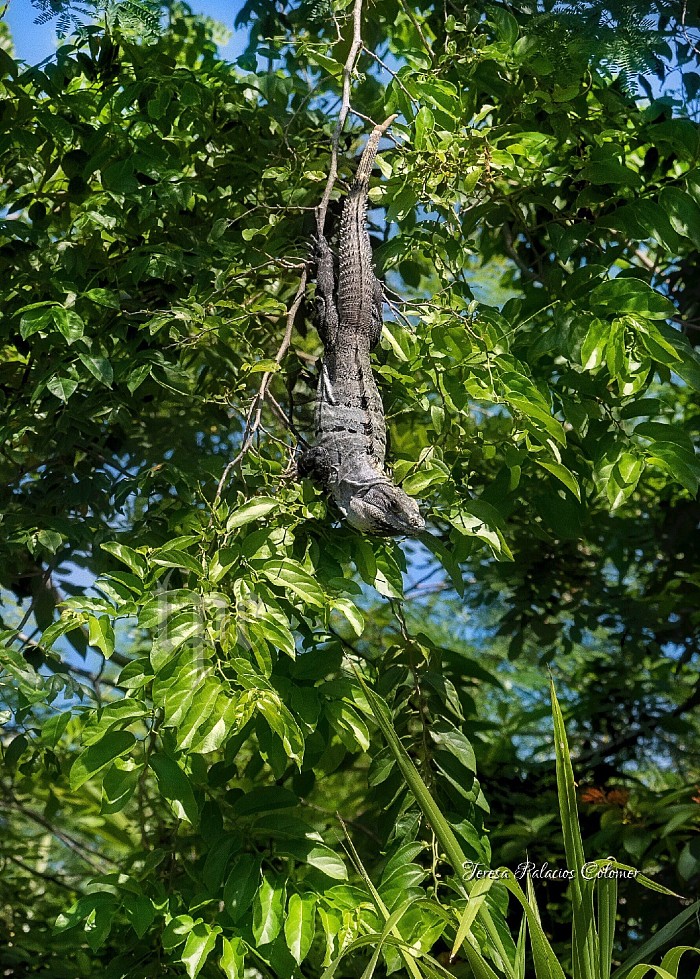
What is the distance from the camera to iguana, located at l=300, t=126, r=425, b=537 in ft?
4.26

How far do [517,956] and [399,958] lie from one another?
201mm

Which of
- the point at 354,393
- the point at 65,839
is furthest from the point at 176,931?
the point at 65,839

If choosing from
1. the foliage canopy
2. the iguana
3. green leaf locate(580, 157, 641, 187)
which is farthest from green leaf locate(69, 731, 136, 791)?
green leaf locate(580, 157, 641, 187)

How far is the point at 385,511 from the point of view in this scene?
128cm

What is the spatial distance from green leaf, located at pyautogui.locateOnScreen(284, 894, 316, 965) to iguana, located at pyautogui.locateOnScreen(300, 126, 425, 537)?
1.96 feet

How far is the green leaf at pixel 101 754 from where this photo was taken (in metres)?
1.40

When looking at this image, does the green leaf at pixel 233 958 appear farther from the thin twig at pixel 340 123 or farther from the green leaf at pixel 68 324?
the thin twig at pixel 340 123

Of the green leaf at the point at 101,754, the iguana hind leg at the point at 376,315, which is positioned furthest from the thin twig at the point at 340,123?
the green leaf at the point at 101,754

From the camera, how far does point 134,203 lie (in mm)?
1893

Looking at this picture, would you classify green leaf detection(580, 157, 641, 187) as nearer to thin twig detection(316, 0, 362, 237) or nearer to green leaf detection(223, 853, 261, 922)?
thin twig detection(316, 0, 362, 237)

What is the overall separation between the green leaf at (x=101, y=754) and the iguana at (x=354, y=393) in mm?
449

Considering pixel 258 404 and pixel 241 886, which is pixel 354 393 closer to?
pixel 258 404

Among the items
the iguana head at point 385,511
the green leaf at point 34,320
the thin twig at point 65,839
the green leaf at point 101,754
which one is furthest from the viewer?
the thin twig at point 65,839

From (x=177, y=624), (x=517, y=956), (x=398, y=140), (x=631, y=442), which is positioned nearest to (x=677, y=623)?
(x=631, y=442)
